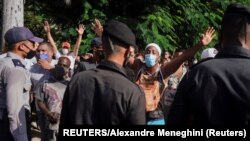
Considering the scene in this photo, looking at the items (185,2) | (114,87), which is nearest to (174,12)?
(185,2)

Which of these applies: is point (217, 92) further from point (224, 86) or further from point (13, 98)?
point (13, 98)

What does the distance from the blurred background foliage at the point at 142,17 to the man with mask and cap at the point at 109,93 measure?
355 inches

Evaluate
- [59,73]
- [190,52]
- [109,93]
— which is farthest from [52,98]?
[109,93]

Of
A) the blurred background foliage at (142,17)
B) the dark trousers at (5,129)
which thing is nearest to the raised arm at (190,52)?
the dark trousers at (5,129)

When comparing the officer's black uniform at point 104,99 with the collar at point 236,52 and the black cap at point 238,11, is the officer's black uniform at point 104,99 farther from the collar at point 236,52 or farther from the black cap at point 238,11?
the black cap at point 238,11

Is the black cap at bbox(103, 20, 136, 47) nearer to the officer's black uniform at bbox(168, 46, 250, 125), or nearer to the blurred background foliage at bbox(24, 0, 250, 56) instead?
the officer's black uniform at bbox(168, 46, 250, 125)

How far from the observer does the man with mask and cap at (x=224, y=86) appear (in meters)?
3.12

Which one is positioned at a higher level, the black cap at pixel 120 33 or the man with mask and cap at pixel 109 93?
the black cap at pixel 120 33

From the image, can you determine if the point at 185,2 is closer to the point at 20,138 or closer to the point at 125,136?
the point at 20,138

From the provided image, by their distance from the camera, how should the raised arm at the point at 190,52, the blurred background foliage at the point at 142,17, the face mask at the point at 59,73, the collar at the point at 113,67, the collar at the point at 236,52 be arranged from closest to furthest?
the collar at the point at 236,52, the collar at the point at 113,67, the raised arm at the point at 190,52, the face mask at the point at 59,73, the blurred background foliage at the point at 142,17

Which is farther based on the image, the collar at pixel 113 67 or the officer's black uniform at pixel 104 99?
the collar at pixel 113 67

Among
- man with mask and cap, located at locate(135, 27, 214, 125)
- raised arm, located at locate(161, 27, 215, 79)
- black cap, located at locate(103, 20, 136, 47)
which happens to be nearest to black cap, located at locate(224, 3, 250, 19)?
black cap, located at locate(103, 20, 136, 47)

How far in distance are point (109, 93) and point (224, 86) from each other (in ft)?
2.93

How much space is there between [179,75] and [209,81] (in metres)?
5.57
